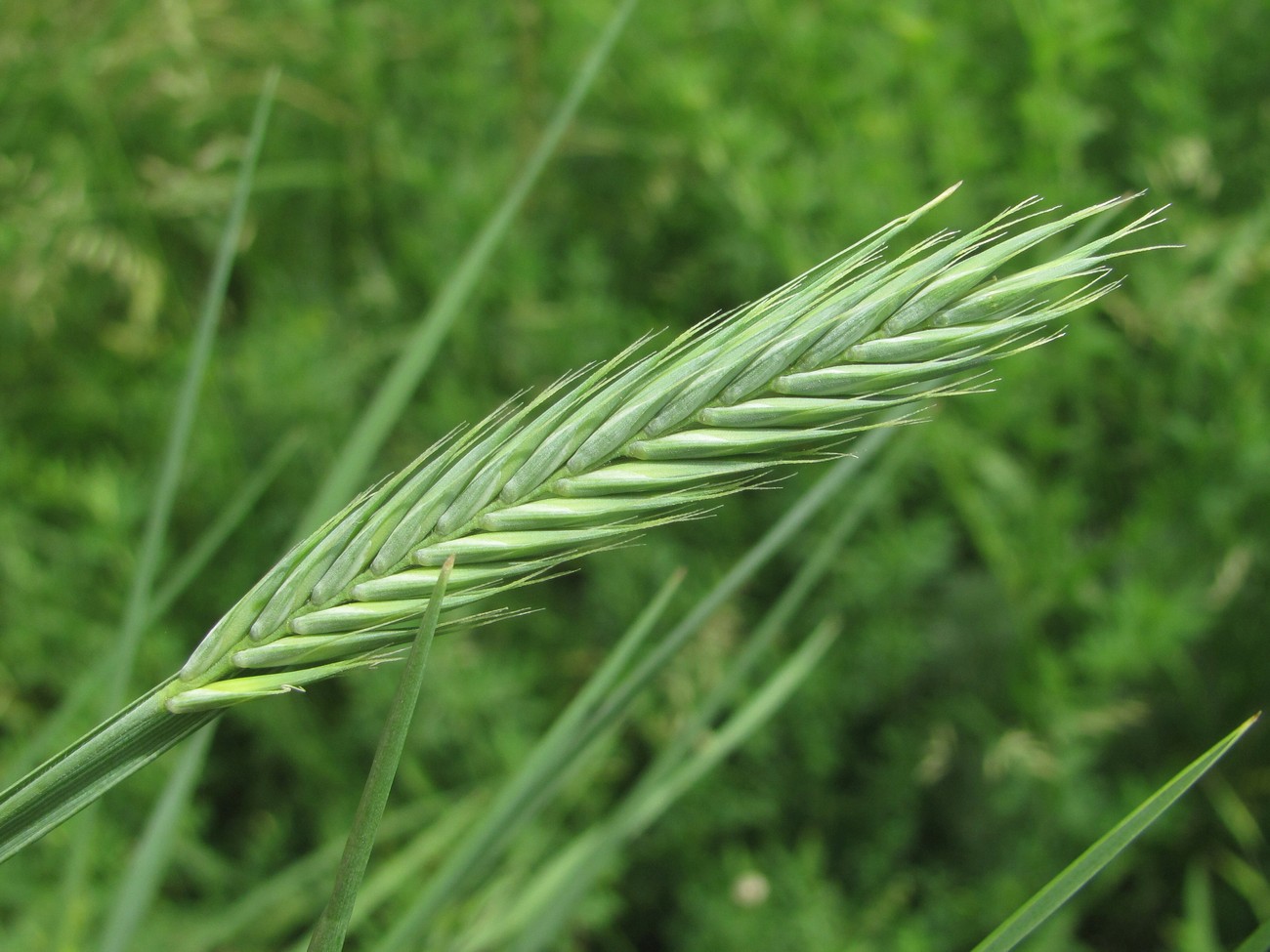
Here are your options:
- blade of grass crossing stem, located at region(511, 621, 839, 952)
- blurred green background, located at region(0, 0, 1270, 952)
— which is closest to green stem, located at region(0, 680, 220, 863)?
blade of grass crossing stem, located at region(511, 621, 839, 952)

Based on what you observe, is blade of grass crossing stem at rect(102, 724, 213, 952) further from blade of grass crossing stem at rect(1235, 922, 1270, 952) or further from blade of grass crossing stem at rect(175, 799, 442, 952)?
blade of grass crossing stem at rect(1235, 922, 1270, 952)

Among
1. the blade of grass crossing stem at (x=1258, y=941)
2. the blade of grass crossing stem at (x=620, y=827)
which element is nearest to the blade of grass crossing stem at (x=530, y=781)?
the blade of grass crossing stem at (x=620, y=827)

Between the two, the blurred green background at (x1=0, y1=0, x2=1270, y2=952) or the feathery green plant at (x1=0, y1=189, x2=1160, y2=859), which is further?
the blurred green background at (x1=0, y1=0, x2=1270, y2=952)

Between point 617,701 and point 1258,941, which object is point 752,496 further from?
point 1258,941

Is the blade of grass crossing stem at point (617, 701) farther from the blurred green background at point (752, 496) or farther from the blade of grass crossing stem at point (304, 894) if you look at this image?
the blurred green background at point (752, 496)

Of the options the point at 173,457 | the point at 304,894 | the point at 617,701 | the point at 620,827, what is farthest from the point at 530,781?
the point at 304,894

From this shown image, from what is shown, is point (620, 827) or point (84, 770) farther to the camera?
point (620, 827)
